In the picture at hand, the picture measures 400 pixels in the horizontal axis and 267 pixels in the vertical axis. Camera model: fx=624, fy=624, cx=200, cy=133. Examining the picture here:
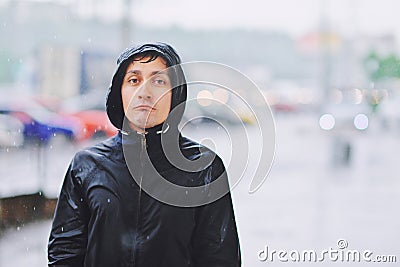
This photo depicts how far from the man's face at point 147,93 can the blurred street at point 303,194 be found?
0.47 metres

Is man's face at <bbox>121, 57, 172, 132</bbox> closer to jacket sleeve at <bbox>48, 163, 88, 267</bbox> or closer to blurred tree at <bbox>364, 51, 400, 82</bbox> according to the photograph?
jacket sleeve at <bbox>48, 163, 88, 267</bbox>

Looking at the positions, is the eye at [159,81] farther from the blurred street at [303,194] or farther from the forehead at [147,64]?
the blurred street at [303,194]

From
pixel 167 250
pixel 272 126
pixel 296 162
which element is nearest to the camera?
pixel 167 250

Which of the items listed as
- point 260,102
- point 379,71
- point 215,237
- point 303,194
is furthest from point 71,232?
point 303,194

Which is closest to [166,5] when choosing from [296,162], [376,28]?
[376,28]

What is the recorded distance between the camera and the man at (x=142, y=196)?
1.21 metres

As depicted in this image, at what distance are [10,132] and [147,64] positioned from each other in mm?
2030

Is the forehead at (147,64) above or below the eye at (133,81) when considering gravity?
above

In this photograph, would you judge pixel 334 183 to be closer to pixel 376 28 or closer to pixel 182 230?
pixel 376 28

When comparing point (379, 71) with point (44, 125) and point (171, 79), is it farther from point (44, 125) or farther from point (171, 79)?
point (171, 79)

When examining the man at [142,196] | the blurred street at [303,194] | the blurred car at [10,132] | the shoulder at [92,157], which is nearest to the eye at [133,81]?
the man at [142,196]

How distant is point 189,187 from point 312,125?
371 centimetres

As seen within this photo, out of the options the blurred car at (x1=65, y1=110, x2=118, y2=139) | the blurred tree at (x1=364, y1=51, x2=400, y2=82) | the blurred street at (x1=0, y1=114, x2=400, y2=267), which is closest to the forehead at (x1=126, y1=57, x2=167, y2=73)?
the blurred street at (x1=0, y1=114, x2=400, y2=267)

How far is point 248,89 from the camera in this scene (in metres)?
1.69
